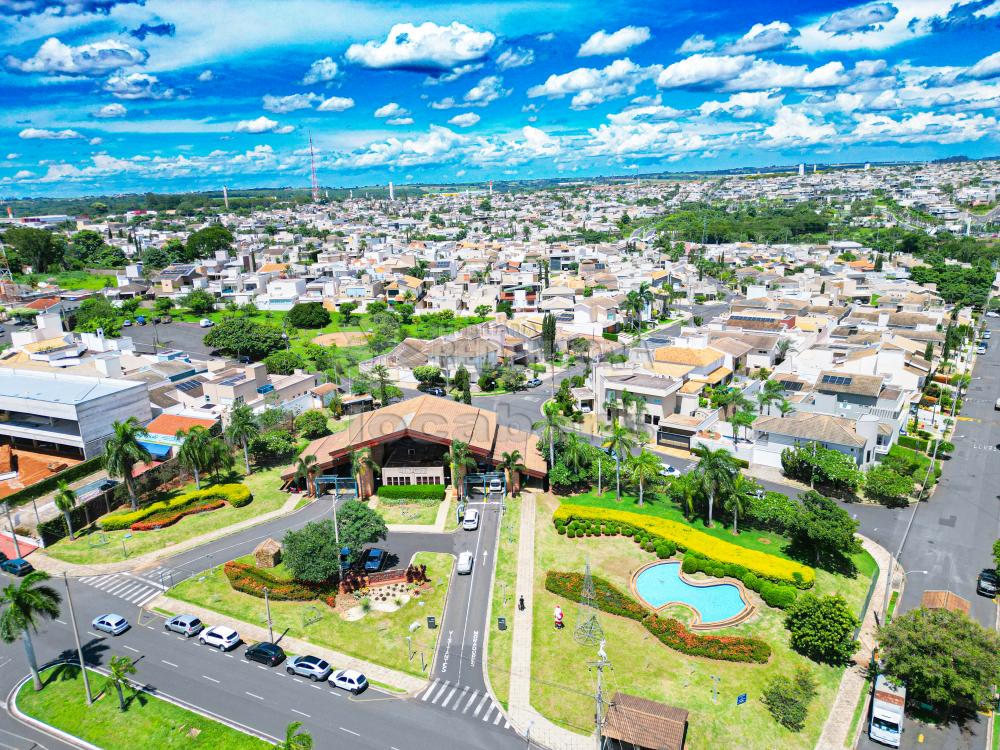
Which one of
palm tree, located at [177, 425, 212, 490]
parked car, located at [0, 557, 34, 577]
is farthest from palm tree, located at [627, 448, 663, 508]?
parked car, located at [0, 557, 34, 577]

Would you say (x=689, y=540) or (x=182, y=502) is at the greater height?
(x=182, y=502)

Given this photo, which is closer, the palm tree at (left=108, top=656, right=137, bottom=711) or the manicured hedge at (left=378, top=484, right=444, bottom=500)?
the palm tree at (left=108, top=656, right=137, bottom=711)

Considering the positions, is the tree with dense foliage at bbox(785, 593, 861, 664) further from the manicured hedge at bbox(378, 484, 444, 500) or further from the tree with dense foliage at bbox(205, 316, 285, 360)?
the tree with dense foliage at bbox(205, 316, 285, 360)

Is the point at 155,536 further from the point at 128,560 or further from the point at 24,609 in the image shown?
the point at 24,609

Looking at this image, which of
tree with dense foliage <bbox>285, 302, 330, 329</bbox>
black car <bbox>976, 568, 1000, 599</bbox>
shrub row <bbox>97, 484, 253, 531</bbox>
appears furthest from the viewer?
tree with dense foliage <bbox>285, 302, 330, 329</bbox>

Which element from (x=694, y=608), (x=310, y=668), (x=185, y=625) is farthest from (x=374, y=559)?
(x=694, y=608)
